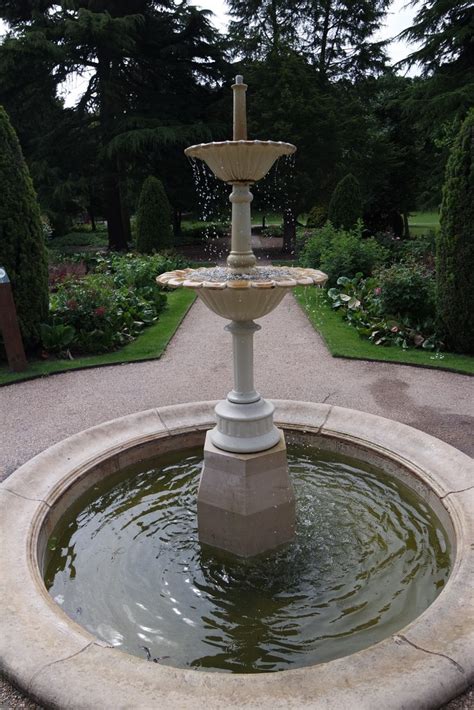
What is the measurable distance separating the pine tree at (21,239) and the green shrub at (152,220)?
933 centimetres

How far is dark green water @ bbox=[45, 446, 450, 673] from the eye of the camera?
2.84 metres

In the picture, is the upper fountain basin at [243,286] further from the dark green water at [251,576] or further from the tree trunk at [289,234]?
the tree trunk at [289,234]

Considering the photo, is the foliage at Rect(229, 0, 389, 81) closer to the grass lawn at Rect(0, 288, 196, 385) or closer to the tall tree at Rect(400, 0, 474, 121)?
the tall tree at Rect(400, 0, 474, 121)

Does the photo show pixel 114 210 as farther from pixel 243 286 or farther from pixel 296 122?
pixel 243 286

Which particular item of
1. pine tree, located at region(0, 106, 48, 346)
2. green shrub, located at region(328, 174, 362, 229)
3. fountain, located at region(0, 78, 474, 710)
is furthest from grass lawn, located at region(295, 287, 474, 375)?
green shrub, located at region(328, 174, 362, 229)

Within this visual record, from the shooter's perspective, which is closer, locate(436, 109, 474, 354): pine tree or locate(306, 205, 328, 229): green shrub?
locate(436, 109, 474, 354): pine tree

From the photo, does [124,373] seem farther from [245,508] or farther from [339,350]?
[245,508]

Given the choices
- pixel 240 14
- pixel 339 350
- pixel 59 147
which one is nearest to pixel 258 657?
pixel 339 350

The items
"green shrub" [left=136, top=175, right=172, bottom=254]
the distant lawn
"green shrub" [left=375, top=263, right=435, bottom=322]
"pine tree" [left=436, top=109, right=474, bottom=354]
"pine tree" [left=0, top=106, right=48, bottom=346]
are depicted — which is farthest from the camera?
the distant lawn

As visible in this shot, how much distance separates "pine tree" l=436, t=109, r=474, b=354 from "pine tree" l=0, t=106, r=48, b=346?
21.2ft

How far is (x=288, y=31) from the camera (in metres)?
23.1

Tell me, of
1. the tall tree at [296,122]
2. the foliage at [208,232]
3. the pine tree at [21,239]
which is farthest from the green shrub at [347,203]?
the foliage at [208,232]

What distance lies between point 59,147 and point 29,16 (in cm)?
556

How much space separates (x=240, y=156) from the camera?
312 cm
